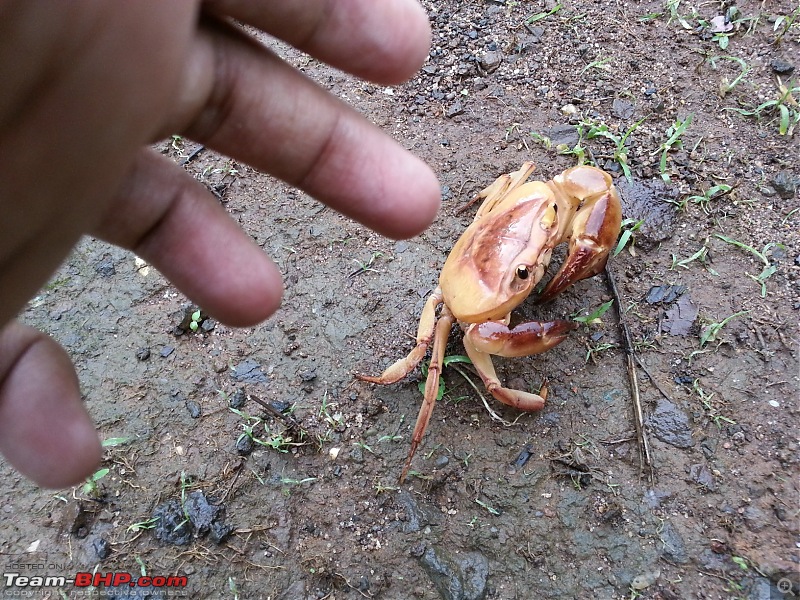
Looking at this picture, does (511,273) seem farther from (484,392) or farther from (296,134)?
(296,134)

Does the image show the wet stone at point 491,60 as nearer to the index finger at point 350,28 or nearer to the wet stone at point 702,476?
the index finger at point 350,28


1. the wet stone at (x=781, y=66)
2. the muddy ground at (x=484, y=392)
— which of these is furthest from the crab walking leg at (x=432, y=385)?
the wet stone at (x=781, y=66)

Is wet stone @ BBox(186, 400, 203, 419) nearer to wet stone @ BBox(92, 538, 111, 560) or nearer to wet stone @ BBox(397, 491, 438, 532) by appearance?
wet stone @ BBox(92, 538, 111, 560)

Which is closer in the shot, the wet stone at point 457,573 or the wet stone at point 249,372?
the wet stone at point 457,573

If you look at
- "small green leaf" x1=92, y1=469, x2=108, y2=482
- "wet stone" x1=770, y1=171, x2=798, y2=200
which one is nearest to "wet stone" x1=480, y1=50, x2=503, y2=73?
"wet stone" x1=770, y1=171, x2=798, y2=200

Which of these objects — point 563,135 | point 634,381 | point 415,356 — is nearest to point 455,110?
point 563,135
